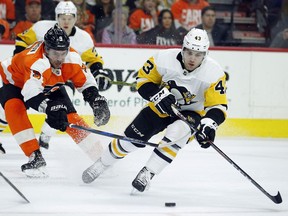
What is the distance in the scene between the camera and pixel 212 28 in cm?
776

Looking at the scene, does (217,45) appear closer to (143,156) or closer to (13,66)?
(143,156)

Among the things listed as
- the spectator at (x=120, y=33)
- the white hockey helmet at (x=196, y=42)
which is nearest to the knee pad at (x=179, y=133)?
the white hockey helmet at (x=196, y=42)

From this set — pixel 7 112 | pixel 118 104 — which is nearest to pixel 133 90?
pixel 118 104

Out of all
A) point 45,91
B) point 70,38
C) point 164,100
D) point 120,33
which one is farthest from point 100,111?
point 120,33

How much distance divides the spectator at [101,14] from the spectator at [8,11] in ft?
2.38

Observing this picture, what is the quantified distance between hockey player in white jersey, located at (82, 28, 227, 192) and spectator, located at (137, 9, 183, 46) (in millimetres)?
2795

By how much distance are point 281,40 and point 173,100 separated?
3484 mm

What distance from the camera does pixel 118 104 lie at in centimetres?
728

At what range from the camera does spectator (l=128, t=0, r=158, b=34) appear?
7.57m

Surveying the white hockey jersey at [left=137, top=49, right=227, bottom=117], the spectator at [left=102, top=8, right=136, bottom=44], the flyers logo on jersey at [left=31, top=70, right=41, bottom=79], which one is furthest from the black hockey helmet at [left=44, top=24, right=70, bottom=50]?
the spectator at [left=102, top=8, right=136, bottom=44]

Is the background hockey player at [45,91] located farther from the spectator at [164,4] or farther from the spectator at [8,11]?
the spectator at [164,4]

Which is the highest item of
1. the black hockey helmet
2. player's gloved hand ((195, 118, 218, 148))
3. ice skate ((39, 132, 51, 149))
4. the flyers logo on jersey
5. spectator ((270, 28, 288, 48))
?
the black hockey helmet

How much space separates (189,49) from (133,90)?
2.85 metres

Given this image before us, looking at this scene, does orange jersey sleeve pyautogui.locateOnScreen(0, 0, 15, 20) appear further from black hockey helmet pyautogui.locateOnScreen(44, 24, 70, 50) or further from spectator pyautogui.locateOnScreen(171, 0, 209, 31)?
black hockey helmet pyautogui.locateOnScreen(44, 24, 70, 50)
